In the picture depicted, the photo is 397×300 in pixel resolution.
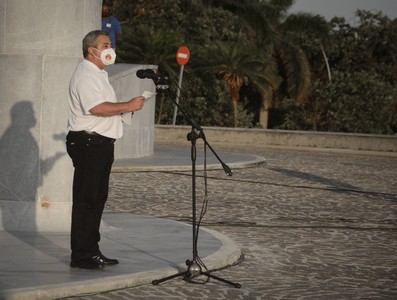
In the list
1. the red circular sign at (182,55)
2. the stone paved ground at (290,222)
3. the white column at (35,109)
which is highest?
the red circular sign at (182,55)

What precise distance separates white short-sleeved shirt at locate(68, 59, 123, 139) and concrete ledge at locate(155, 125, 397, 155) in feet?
70.3

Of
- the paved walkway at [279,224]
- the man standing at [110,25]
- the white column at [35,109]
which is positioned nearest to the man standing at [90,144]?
the paved walkway at [279,224]

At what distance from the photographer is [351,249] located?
39.7 ft

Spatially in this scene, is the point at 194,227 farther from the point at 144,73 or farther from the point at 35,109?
the point at 35,109

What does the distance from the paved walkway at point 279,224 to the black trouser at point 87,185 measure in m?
0.38

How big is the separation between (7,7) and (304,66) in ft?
116

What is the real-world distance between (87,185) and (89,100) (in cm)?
65

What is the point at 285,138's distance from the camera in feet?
107

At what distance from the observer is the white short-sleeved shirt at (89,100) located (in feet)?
32.1

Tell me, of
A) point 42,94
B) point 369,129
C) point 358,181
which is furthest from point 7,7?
point 369,129

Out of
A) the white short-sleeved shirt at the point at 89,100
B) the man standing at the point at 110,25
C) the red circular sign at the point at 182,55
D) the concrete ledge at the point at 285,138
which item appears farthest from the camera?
the red circular sign at the point at 182,55

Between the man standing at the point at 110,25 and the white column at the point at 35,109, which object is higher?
the man standing at the point at 110,25

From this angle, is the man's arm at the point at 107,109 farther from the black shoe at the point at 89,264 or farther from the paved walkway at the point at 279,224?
the paved walkway at the point at 279,224

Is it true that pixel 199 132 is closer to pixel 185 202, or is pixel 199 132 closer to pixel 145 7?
pixel 185 202
